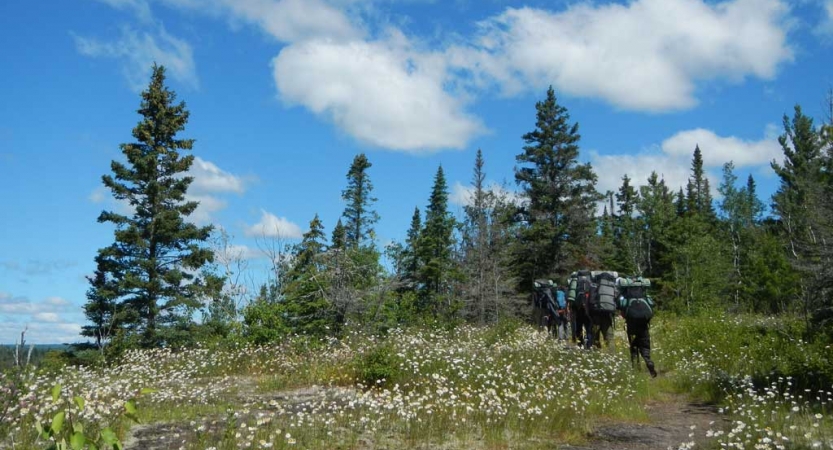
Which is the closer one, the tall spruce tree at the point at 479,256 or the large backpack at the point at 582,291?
the large backpack at the point at 582,291

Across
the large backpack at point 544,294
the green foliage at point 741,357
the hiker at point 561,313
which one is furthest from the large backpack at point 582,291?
the large backpack at point 544,294

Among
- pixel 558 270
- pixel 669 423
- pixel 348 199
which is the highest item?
pixel 348 199

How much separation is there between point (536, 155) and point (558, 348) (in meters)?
29.9

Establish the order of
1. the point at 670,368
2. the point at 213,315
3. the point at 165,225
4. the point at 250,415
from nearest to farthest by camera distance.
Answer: the point at 250,415
the point at 670,368
the point at 213,315
the point at 165,225

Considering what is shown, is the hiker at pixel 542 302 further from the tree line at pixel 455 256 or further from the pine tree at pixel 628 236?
the pine tree at pixel 628 236

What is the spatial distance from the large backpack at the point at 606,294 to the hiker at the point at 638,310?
446 mm

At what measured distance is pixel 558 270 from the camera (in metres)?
37.3

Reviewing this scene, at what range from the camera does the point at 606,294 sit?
1271cm

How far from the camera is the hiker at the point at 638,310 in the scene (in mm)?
11594

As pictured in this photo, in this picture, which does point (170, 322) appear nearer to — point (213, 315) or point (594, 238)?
point (213, 315)

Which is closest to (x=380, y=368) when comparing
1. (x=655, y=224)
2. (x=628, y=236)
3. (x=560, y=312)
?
(x=560, y=312)

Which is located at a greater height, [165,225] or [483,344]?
[165,225]

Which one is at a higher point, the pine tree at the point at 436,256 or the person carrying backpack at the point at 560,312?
the pine tree at the point at 436,256

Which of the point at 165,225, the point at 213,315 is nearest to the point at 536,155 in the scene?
the point at 165,225
